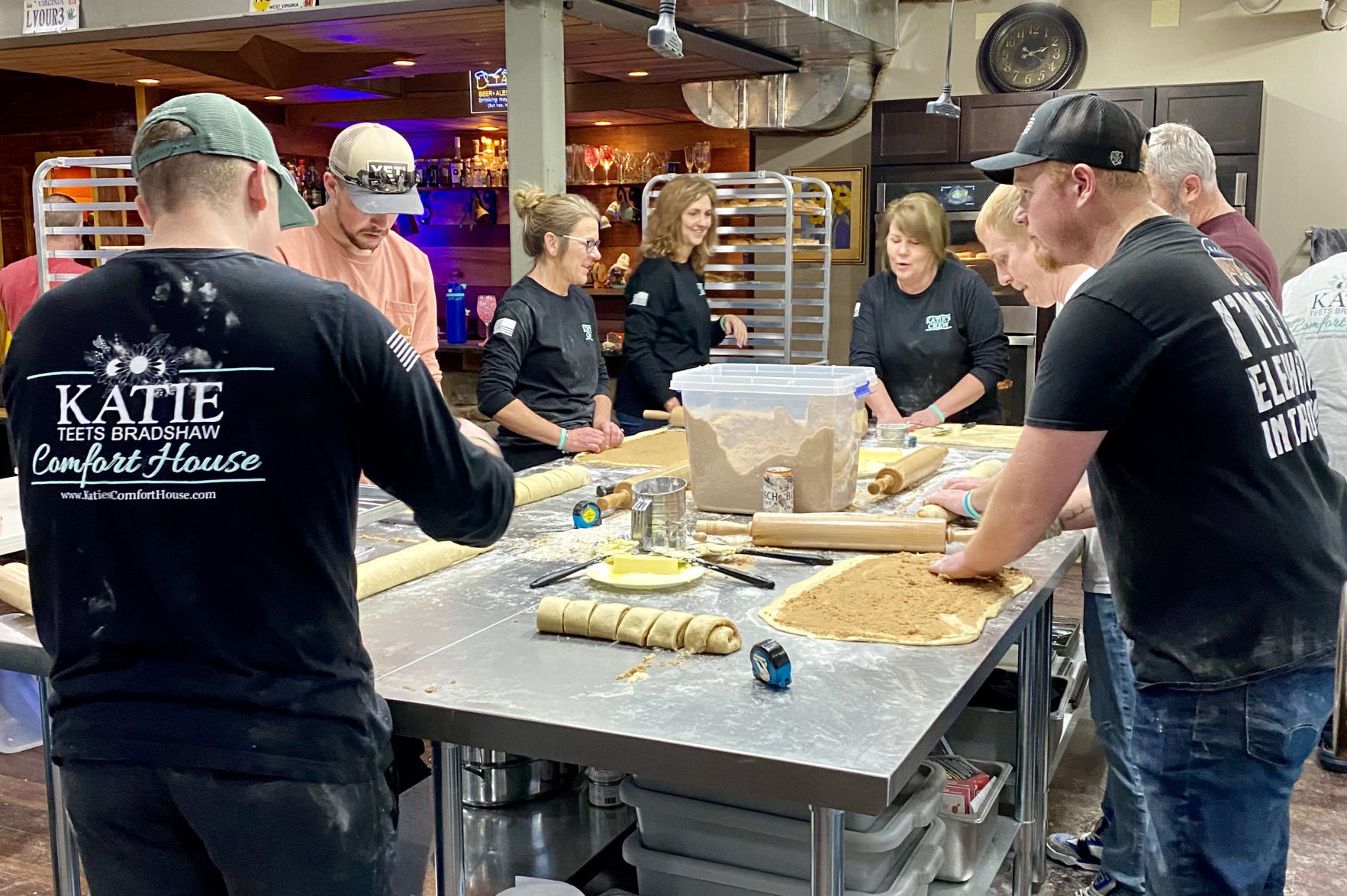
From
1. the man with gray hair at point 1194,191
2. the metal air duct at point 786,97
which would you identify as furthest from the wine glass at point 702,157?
the man with gray hair at point 1194,191

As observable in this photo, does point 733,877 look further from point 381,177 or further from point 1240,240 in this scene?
point 1240,240

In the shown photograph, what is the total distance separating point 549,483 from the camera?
2916 mm

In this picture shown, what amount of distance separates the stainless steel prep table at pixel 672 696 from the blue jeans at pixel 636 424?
230cm

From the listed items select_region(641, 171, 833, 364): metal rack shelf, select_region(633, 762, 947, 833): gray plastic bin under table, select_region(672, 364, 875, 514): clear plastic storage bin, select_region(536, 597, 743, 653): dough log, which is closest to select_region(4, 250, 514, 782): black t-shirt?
select_region(536, 597, 743, 653): dough log

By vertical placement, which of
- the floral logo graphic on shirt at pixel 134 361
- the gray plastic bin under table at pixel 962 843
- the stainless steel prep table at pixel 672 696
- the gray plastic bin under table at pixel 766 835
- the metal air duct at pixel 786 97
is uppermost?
the metal air duct at pixel 786 97

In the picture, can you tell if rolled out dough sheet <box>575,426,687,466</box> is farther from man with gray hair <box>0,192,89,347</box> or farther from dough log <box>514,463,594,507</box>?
man with gray hair <box>0,192,89,347</box>

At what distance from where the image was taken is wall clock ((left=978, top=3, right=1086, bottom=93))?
689cm

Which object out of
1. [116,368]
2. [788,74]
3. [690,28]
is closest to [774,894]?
[116,368]

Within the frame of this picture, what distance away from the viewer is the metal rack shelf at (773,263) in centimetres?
591

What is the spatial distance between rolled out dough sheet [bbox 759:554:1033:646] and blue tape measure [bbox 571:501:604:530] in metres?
0.58

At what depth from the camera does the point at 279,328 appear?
1.33 metres

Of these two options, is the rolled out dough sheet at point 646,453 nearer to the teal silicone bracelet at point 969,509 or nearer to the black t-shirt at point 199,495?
the teal silicone bracelet at point 969,509

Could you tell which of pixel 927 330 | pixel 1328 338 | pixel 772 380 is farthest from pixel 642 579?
pixel 927 330

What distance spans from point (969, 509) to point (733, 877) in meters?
0.98
